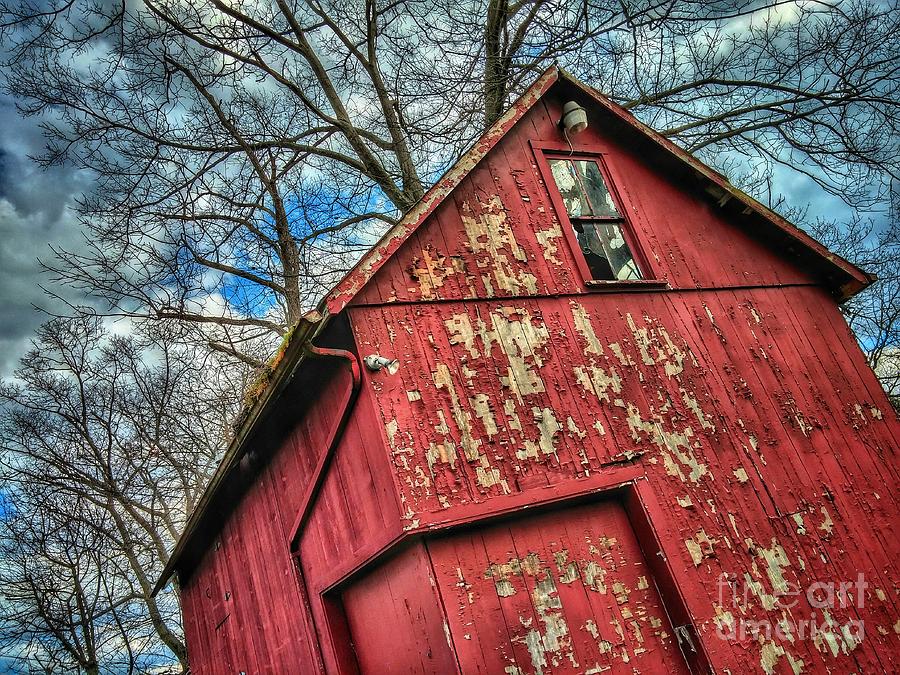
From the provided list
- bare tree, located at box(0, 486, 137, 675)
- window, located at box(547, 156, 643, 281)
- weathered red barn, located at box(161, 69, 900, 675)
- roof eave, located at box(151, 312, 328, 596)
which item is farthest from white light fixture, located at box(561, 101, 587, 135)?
bare tree, located at box(0, 486, 137, 675)

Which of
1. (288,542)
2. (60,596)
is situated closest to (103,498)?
(60,596)

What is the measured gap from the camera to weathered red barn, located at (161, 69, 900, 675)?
450 centimetres

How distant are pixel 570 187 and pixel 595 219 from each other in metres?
0.45

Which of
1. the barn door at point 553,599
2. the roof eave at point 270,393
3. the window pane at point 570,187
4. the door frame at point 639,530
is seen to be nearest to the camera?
the barn door at point 553,599

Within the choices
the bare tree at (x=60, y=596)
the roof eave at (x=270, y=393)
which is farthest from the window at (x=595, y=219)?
the bare tree at (x=60, y=596)

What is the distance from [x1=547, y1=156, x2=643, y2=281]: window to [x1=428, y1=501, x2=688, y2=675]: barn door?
2.74m

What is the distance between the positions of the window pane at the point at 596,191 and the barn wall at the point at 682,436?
3.85 feet

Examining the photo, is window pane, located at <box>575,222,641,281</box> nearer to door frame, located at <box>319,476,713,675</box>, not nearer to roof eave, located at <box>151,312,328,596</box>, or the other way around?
door frame, located at <box>319,476,713,675</box>

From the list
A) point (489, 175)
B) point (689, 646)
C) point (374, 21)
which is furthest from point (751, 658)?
point (374, 21)

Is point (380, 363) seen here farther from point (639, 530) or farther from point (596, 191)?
point (596, 191)

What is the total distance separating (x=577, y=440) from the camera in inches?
198

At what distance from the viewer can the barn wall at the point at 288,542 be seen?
195 inches

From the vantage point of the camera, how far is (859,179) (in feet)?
32.4

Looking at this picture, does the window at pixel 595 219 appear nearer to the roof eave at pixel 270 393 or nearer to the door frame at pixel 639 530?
the door frame at pixel 639 530
